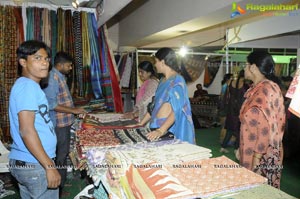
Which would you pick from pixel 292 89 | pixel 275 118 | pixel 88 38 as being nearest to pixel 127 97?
pixel 88 38

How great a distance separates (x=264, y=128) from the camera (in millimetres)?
1810

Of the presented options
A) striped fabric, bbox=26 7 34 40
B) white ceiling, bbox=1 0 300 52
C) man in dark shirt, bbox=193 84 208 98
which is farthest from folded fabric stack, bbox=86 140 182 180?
man in dark shirt, bbox=193 84 208 98

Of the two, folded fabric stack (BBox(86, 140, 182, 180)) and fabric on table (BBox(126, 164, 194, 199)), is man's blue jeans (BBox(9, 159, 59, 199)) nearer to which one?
folded fabric stack (BBox(86, 140, 182, 180))

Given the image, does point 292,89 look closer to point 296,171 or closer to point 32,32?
point 32,32

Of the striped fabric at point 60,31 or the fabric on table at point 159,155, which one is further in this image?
the striped fabric at point 60,31

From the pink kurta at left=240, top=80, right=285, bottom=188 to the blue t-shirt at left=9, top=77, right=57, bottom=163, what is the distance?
4.27 ft

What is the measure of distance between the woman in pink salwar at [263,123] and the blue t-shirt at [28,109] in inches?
51.4

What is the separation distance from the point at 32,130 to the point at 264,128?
1451 mm

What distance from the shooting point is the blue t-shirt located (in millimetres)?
1405

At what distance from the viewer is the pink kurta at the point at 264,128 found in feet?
5.92

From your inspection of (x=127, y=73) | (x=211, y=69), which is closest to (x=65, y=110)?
(x=127, y=73)

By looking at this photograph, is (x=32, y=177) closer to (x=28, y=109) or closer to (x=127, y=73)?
(x=28, y=109)

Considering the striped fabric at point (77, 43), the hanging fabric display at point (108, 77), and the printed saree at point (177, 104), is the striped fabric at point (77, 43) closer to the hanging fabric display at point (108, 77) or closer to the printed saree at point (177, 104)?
the hanging fabric display at point (108, 77)

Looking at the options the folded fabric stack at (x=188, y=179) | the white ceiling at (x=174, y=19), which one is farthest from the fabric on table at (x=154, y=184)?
the white ceiling at (x=174, y=19)
